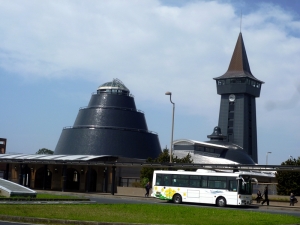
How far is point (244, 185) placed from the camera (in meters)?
31.9

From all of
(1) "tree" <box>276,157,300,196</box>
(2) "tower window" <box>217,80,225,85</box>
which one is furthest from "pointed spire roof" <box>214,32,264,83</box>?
(1) "tree" <box>276,157,300,196</box>

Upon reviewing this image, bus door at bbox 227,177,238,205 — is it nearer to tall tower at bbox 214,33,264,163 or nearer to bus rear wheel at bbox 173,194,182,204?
bus rear wheel at bbox 173,194,182,204

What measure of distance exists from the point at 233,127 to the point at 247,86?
10.5 metres

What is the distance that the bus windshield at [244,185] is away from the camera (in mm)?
31578

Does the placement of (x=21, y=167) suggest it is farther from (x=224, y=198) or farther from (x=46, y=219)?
(x=46, y=219)

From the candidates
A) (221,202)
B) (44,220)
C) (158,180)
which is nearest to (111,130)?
(158,180)

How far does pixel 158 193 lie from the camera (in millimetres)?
34938

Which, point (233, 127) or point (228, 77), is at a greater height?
point (228, 77)

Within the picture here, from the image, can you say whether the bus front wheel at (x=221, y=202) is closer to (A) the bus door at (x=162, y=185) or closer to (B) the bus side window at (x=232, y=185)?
(B) the bus side window at (x=232, y=185)

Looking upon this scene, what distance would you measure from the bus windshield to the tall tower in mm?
84566

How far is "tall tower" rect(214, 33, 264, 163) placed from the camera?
117 metres

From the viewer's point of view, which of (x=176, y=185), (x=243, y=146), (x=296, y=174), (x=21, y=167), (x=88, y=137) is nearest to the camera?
(x=176, y=185)

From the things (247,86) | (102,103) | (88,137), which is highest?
(247,86)

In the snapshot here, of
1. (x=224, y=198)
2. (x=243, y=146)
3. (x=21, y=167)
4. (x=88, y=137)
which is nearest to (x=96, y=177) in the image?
(x=21, y=167)
